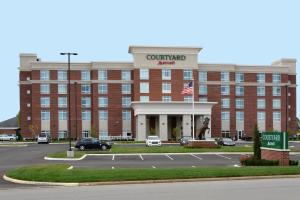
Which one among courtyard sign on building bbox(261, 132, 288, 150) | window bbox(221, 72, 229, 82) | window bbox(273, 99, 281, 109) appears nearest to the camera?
courtyard sign on building bbox(261, 132, 288, 150)

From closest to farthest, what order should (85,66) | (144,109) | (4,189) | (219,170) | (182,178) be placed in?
1. (4,189)
2. (182,178)
3. (219,170)
4. (144,109)
5. (85,66)

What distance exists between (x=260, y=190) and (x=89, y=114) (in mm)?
78849

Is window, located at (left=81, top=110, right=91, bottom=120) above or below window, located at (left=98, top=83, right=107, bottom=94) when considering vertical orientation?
below

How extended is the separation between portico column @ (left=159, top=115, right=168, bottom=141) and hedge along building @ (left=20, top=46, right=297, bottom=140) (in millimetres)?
169

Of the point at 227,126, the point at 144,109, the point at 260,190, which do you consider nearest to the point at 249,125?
the point at 227,126

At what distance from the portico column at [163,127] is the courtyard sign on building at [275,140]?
178ft

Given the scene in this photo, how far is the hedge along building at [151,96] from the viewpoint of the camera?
89.1 m

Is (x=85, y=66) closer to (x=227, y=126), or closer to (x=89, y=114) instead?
(x=89, y=114)

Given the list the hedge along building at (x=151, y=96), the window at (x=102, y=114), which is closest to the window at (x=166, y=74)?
the hedge along building at (x=151, y=96)

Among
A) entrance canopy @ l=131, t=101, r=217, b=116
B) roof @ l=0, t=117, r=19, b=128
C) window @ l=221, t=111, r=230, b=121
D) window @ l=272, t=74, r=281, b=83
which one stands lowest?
roof @ l=0, t=117, r=19, b=128

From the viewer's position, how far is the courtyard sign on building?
2823 centimetres

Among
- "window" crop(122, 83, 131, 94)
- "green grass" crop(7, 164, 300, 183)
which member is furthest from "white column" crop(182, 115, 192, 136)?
"green grass" crop(7, 164, 300, 183)

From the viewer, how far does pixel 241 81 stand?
3812 inches

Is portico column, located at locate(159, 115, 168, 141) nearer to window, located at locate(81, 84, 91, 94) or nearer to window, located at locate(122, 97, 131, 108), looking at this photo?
window, located at locate(122, 97, 131, 108)
